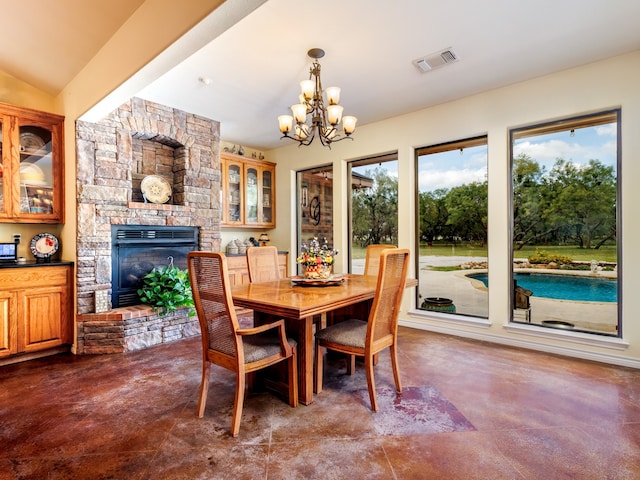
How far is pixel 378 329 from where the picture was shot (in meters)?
2.37

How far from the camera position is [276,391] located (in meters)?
2.55

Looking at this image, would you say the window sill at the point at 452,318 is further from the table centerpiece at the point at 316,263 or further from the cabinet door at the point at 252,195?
the cabinet door at the point at 252,195

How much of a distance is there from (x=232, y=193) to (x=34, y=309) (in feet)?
9.45

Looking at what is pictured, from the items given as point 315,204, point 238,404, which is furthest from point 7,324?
point 315,204

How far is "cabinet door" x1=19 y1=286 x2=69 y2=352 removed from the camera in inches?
128

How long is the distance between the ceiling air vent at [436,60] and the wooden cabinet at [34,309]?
13.2ft

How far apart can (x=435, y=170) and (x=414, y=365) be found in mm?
2490

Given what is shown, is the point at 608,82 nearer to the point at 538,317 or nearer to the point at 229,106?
the point at 538,317

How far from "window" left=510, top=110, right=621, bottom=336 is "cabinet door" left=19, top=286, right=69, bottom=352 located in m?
4.82

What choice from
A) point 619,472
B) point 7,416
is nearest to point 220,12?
point 7,416

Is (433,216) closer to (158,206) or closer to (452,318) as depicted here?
(452,318)

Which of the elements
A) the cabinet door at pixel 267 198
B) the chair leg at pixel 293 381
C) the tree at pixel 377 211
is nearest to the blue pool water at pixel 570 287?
the tree at pixel 377 211

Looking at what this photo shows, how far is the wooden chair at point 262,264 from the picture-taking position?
10.6 feet

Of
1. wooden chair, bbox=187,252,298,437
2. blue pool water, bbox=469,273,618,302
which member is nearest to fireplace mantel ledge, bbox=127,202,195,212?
wooden chair, bbox=187,252,298,437
